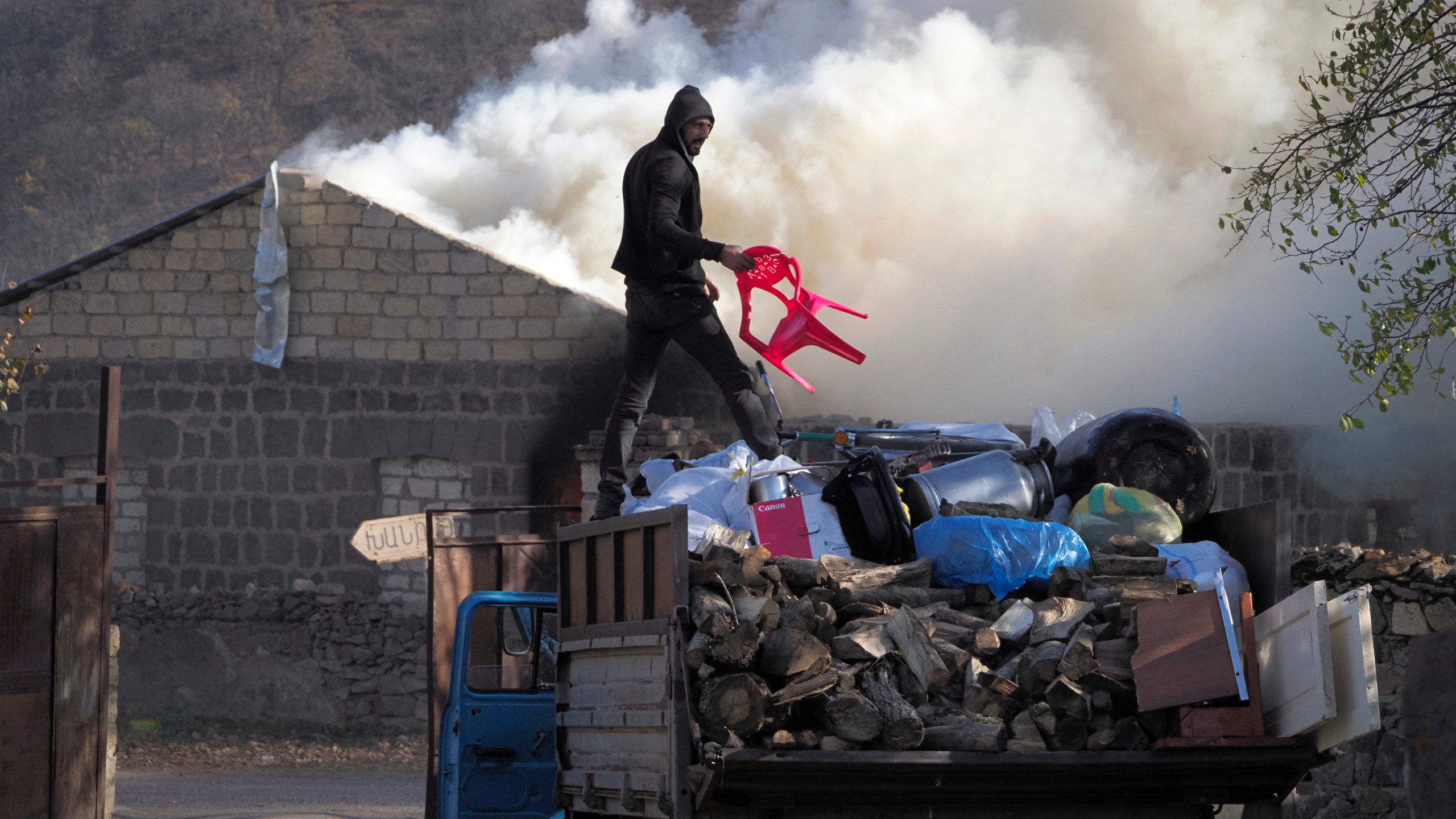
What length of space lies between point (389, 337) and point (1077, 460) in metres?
8.99

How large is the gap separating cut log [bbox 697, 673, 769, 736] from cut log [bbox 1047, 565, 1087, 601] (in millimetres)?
1317

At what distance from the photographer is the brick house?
46.5 feet

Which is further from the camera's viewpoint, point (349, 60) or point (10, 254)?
point (349, 60)

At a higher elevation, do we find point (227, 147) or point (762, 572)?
point (227, 147)

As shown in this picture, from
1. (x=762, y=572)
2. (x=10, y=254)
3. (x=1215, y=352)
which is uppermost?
(x=10, y=254)

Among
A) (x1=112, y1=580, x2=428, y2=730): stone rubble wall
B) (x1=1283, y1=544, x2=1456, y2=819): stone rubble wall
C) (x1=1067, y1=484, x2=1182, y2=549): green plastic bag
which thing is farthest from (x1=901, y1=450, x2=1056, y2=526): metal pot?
(x1=112, y1=580, x2=428, y2=730): stone rubble wall

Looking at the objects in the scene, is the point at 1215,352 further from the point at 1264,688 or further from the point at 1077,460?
the point at 1264,688

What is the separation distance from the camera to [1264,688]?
4613 mm

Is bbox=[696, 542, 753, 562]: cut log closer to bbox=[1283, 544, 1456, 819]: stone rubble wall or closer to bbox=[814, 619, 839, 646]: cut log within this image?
bbox=[814, 619, 839, 646]: cut log

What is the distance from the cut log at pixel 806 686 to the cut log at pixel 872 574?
603 millimetres

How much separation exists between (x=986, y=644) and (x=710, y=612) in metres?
0.92

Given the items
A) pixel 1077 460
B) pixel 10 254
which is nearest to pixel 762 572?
pixel 1077 460

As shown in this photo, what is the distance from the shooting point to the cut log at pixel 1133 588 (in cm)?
493

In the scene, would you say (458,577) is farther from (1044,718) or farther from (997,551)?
(1044,718)
